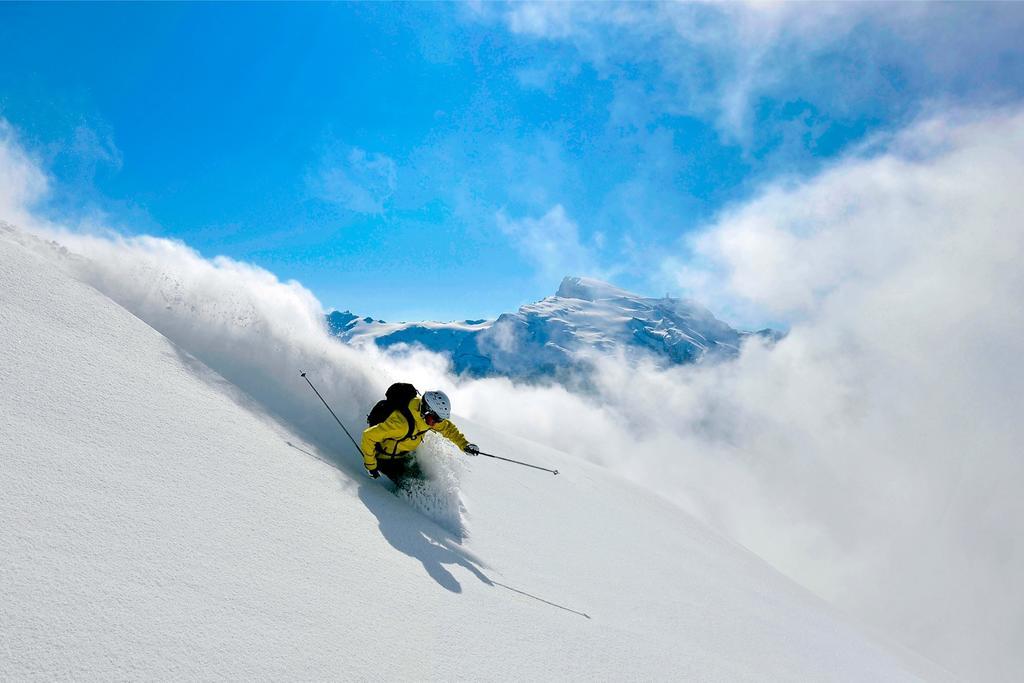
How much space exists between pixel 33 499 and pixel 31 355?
294 centimetres

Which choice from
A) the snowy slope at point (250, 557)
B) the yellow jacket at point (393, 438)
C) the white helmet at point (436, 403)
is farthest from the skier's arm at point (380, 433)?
the white helmet at point (436, 403)

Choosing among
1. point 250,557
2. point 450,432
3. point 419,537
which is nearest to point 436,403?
point 450,432

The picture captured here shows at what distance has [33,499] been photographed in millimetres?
3838

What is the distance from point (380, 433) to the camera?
8.20m

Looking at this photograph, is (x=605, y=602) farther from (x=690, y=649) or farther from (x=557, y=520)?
(x=557, y=520)

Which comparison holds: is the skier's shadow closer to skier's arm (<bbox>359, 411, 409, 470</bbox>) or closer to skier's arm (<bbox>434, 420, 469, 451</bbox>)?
skier's arm (<bbox>359, 411, 409, 470</bbox>)

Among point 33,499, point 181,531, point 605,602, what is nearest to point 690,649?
point 605,602

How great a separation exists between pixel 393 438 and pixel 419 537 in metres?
1.87

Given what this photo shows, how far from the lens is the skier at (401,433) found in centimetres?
820

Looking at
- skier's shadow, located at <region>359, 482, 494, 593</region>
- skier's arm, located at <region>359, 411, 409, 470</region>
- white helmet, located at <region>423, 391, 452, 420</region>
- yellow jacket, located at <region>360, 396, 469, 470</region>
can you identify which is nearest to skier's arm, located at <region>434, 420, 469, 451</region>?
yellow jacket, located at <region>360, 396, 469, 470</region>

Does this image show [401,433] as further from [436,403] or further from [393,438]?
[436,403]

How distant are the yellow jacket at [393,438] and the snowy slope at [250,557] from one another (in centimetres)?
55

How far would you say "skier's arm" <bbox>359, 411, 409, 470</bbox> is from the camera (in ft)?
26.7

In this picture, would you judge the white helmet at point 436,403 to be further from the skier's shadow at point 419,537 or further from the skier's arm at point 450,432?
the skier's shadow at point 419,537
